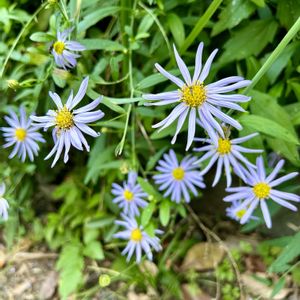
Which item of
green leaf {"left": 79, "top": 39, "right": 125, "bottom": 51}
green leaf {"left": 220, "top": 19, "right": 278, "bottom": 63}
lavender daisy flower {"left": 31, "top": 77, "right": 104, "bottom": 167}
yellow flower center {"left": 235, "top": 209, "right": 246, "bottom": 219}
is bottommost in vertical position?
lavender daisy flower {"left": 31, "top": 77, "right": 104, "bottom": 167}

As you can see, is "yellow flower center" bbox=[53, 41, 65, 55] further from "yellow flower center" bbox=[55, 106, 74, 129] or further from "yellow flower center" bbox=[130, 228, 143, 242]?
"yellow flower center" bbox=[130, 228, 143, 242]

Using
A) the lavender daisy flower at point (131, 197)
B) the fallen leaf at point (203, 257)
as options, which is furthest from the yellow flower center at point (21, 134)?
the fallen leaf at point (203, 257)

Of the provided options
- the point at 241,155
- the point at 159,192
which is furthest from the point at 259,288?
the point at 241,155

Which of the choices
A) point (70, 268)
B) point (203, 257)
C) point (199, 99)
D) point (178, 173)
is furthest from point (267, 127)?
point (70, 268)

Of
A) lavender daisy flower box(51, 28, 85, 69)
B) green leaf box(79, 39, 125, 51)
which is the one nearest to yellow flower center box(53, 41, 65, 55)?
lavender daisy flower box(51, 28, 85, 69)

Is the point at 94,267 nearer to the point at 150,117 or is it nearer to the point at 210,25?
the point at 150,117

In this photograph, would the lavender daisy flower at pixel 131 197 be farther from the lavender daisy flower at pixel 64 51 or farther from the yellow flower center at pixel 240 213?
the lavender daisy flower at pixel 64 51
